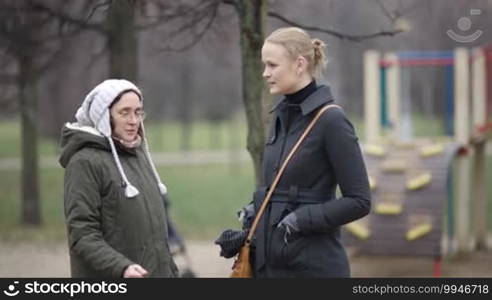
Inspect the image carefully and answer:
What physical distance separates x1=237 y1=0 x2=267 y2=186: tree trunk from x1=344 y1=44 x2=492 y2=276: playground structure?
358cm

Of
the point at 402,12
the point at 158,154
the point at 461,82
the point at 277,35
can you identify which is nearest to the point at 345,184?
the point at 277,35

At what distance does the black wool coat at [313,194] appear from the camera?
312cm

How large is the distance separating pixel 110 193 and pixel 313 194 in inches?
30.8

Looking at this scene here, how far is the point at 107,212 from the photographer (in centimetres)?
325

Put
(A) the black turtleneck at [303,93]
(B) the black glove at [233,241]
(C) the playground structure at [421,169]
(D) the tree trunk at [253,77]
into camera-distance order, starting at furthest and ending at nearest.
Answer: (C) the playground structure at [421,169], (D) the tree trunk at [253,77], (B) the black glove at [233,241], (A) the black turtleneck at [303,93]

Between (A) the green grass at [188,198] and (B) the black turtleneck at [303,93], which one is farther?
(A) the green grass at [188,198]

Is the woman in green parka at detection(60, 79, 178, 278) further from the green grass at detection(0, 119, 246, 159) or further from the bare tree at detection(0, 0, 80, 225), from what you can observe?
the green grass at detection(0, 119, 246, 159)

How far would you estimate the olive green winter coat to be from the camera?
3162 mm

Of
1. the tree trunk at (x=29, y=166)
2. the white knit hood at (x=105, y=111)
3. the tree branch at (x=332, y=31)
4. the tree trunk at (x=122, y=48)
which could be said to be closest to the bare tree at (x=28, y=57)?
the tree trunk at (x=29, y=166)

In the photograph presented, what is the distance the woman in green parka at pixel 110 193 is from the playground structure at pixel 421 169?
17.5 feet

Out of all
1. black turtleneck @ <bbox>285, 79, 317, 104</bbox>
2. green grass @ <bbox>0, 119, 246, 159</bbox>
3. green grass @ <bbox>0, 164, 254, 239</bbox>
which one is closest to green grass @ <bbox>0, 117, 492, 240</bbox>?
green grass @ <bbox>0, 164, 254, 239</bbox>

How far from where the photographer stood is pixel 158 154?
95.3 ft

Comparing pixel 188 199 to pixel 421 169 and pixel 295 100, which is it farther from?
pixel 295 100

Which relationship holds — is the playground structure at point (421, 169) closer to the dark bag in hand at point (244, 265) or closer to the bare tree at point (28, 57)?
the bare tree at point (28, 57)
